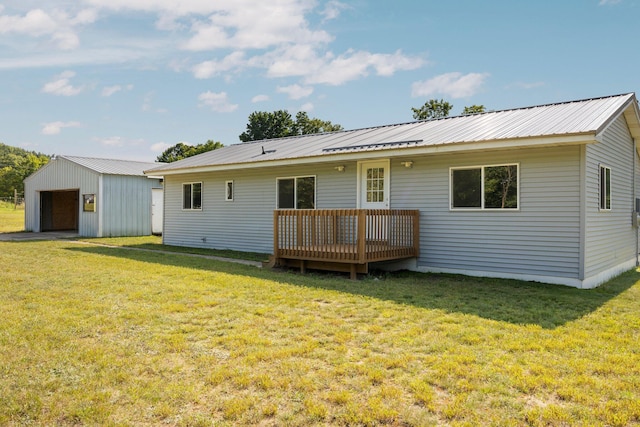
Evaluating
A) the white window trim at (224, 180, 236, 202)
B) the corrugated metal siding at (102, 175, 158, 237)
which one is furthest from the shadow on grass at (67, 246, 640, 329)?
the corrugated metal siding at (102, 175, 158, 237)

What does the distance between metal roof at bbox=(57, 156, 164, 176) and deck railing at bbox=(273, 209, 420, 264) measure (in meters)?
11.6

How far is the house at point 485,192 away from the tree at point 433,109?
24079 millimetres

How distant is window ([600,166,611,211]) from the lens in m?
8.55

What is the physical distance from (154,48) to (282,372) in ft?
40.5

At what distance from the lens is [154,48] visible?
13102 mm

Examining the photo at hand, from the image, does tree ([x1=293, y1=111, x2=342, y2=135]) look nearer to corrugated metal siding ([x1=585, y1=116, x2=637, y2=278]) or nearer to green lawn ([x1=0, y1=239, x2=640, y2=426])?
corrugated metal siding ([x1=585, y1=116, x2=637, y2=278])

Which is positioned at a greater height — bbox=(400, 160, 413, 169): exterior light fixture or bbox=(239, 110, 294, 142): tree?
bbox=(239, 110, 294, 142): tree

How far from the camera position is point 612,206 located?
9258mm

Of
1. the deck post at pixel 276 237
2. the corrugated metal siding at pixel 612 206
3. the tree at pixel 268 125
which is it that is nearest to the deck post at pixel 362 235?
the deck post at pixel 276 237

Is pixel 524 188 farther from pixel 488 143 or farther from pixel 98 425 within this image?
pixel 98 425

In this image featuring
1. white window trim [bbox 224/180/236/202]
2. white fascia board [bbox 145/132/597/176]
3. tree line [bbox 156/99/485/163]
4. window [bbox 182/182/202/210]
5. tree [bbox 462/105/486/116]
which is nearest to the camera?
white fascia board [bbox 145/132/597/176]

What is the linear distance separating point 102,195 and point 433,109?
85.1 ft

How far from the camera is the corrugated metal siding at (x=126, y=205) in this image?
60.1 ft

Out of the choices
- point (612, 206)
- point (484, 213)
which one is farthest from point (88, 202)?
point (612, 206)
